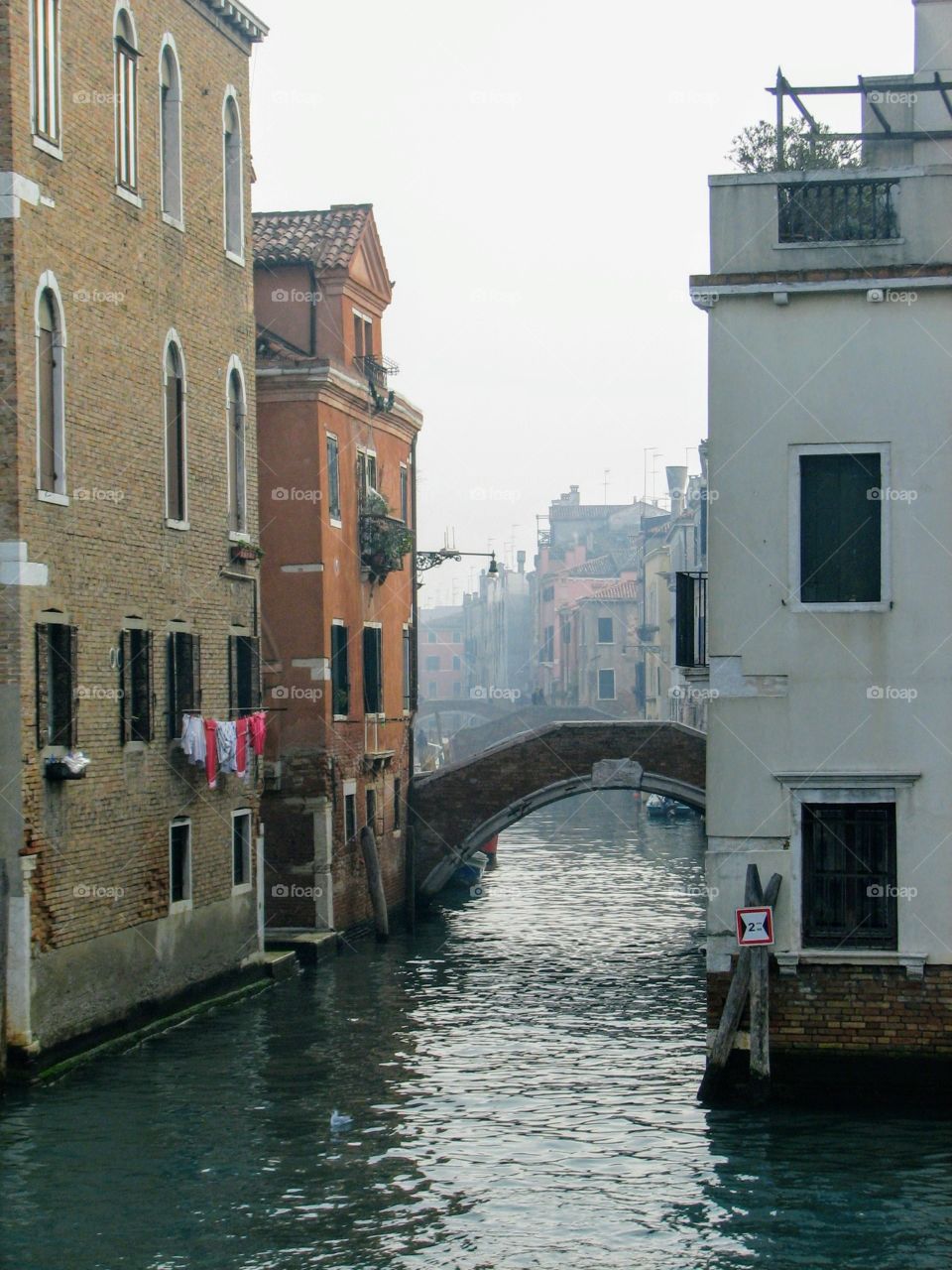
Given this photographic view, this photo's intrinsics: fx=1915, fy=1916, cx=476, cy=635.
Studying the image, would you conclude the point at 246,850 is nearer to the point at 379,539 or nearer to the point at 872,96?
the point at 379,539

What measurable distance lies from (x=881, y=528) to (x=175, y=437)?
874cm

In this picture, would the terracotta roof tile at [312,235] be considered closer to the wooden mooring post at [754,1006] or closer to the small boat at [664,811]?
the wooden mooring post at [754,1006]

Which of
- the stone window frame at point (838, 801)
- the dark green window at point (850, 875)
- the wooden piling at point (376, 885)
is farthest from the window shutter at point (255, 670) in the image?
the dark green window at point (850, 875)

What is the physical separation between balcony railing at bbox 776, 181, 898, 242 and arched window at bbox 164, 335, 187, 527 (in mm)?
7814

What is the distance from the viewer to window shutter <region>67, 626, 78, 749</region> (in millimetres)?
17516

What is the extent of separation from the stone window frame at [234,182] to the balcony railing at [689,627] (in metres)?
8.72

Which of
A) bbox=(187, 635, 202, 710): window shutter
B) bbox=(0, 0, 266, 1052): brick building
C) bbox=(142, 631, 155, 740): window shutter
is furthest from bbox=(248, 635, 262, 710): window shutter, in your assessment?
bbox=(142, 631, 155, 740): window shutter

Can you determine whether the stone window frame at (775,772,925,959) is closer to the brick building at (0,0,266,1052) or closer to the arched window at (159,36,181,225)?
the brick building at (0,0,266,1052)

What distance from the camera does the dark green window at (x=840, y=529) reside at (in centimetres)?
1477

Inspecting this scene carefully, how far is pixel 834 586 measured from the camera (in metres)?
14.8

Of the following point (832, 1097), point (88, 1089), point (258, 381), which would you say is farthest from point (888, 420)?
point (258, 381)

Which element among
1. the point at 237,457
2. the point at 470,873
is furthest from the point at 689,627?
the point at 470,873

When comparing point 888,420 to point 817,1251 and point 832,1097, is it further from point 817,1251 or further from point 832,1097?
point 817,1251

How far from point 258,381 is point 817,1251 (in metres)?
17.1
